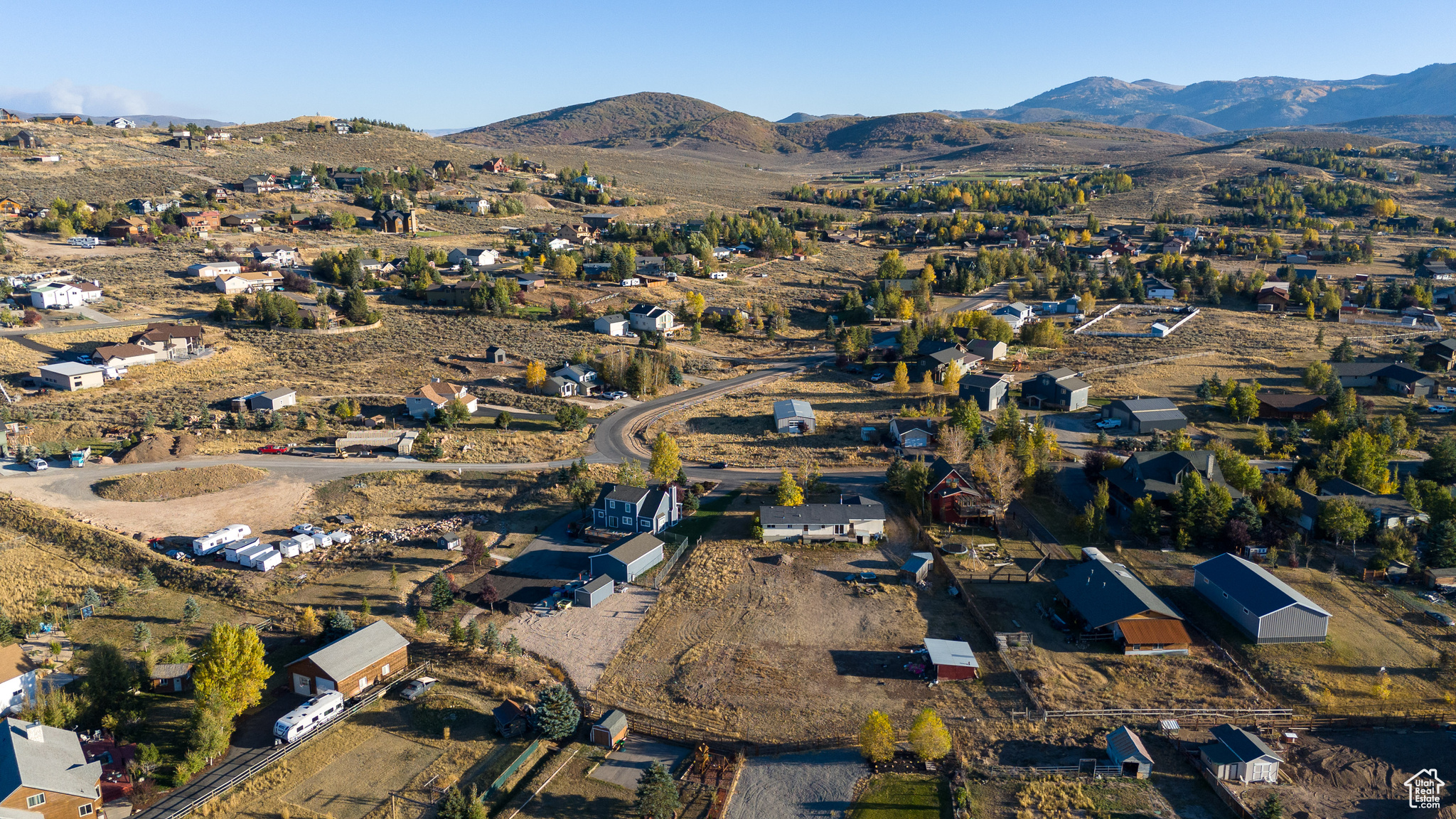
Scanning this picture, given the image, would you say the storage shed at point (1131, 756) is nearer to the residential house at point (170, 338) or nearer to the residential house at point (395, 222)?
the residential house at point (170, 338)

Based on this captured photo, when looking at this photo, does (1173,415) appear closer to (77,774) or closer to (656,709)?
(656,709)

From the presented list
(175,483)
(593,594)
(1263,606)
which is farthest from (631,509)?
(1263,606)

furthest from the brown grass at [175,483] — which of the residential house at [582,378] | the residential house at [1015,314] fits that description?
the residential house at [1015,314]

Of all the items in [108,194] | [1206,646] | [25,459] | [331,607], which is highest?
[108,194]

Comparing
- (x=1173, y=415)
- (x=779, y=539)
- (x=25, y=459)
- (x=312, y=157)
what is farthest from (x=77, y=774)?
(x=312, y=157)

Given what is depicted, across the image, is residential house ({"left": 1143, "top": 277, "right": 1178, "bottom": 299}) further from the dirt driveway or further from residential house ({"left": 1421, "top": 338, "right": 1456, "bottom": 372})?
the dirt driveway

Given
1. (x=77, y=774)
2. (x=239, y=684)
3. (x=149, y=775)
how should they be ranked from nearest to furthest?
(x=77, y=774)
(x=149, y=775)
(x=239, y=684)

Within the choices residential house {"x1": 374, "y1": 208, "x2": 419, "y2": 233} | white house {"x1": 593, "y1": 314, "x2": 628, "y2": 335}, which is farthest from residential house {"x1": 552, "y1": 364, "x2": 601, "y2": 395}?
residential house {"x1": 374, "y1": 208, "x2": 419, "y2": 233}
